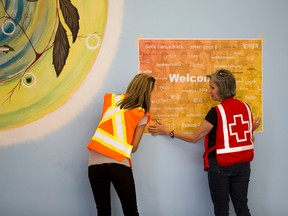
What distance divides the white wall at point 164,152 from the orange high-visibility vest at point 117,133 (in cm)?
49

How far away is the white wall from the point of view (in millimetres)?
2639

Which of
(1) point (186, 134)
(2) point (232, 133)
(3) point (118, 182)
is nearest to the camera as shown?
(3) point (118, 182)

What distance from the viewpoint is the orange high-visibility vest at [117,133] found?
2.14 m

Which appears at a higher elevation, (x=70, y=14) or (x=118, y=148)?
(x=70, y=14)

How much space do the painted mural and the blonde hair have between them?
49 centimetres

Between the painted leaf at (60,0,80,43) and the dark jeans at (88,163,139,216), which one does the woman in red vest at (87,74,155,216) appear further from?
the painted leaf at (60,0,80,43)

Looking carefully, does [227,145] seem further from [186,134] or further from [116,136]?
[116,136]

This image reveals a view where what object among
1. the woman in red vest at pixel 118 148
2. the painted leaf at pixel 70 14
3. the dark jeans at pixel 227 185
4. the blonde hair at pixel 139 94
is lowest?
the dark jeans at pixel 227 185

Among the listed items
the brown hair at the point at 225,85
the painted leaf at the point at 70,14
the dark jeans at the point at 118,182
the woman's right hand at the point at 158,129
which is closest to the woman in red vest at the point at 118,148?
the dark jeans at the point at 118,182

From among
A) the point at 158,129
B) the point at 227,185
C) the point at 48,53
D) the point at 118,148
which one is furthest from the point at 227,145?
the point at 48,53

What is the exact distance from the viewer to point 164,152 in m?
2.67

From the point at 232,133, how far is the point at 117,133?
75cm

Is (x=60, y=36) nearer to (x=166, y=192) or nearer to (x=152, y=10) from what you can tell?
(x=152, y=10)

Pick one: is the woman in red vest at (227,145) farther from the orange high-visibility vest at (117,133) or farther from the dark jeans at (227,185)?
the orange high-visibility vest at (117,133)
